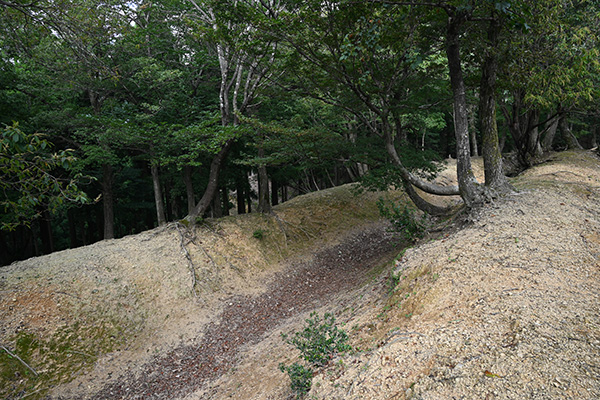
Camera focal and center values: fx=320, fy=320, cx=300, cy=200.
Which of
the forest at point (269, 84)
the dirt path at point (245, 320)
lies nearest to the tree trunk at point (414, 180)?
the forest at point (269, 84)

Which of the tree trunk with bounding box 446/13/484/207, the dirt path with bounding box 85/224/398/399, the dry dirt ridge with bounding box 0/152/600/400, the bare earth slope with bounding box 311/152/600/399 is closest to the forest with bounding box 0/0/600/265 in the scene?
the tree trunk with bounding box 446/13/484/207

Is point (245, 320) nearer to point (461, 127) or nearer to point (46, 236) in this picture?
point (461, 127)

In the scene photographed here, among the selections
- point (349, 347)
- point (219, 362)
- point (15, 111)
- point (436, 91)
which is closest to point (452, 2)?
point (436, 91)

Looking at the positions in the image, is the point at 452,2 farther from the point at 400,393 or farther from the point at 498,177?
the point at 400,393

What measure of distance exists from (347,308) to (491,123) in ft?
15.5

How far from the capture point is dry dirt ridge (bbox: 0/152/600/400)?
2797mm

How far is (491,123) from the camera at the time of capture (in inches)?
258

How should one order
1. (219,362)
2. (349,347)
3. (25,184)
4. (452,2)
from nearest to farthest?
(25,184), (349,347), (452,2), (219,362)

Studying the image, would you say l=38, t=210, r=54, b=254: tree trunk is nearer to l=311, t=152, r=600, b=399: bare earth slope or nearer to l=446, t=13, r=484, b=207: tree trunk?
l=311, t=152, r=600, b=399: bare earth slope

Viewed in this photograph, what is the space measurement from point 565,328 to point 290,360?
3503 mm

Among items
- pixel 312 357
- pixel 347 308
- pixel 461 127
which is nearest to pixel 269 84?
pixel 461 127

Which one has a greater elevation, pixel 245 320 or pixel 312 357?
pixel 312 357

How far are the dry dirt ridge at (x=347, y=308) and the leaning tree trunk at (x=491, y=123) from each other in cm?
58

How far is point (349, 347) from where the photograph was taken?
3.81 m
